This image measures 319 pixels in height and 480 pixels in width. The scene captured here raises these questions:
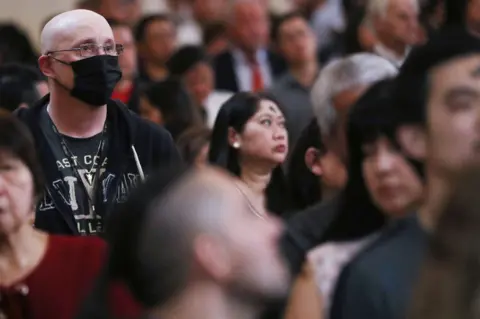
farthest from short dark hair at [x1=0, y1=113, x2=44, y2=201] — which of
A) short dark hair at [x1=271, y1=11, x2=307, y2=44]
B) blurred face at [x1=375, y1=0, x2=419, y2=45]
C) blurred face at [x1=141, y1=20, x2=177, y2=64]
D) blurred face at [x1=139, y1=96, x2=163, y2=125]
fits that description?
short dark hair at [x1=271, y1=11, x2=307, y2=44]

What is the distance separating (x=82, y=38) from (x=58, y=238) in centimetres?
154

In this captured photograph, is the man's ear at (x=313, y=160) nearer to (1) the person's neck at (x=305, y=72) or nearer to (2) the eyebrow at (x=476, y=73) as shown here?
(2) the eyebrow at (x=476, y=73)

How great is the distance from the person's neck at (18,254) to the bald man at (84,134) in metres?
1.09

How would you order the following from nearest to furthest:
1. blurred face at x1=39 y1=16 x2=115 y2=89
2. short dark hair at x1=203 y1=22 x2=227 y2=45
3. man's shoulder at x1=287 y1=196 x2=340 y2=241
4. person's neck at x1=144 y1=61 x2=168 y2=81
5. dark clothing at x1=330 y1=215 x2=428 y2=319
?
dark clothing at x1=330 y1=215 x2=428 y2=319
man's shoulder at x1=287 y1=196 x2=340 y2=241
blurred face at x1=39 y1=16 x2=115 y2=89
person's neck at x1=144 y1=61 x2=168 y2=81
short dark hair at x1=203 y1=22 x2=227 y2=45

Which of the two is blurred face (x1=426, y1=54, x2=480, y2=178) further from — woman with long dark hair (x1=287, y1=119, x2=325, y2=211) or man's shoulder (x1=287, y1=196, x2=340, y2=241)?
woman with long dark hair (x1=287, y1=119, x2=325, y2=211)

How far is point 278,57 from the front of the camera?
9570 mm

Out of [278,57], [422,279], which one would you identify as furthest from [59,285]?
[278,57]

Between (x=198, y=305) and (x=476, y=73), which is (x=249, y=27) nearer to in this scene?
(x=476, y=73)

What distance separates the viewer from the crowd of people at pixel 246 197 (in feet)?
9.30

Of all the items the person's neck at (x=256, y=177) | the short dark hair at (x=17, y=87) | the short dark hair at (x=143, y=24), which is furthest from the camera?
the short dark hair at (x=143, y=24)

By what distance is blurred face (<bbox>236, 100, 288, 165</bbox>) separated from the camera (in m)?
5.55

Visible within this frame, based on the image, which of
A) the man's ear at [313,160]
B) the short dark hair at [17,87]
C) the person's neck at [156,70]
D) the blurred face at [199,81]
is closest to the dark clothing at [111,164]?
the man's ear at [313,160]

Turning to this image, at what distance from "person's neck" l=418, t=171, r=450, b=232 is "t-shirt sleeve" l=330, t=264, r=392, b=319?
0.19 metres

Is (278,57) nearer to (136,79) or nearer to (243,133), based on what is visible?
(136,79)
